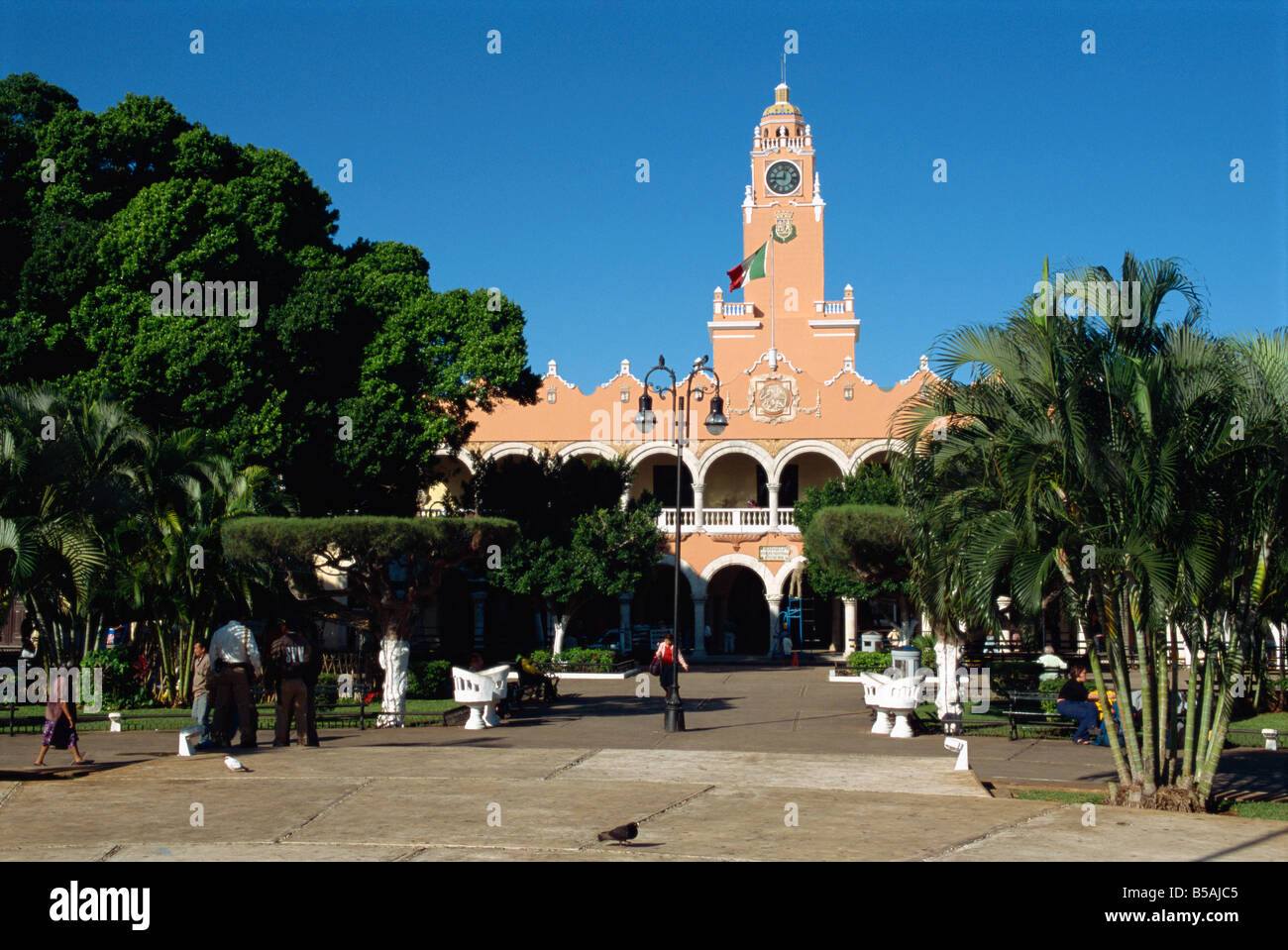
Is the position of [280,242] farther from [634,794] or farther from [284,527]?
[634,794]

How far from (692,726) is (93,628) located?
37.8 ft

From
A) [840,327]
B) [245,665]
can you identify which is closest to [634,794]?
[245,665]

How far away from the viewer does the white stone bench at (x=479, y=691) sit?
16.0m

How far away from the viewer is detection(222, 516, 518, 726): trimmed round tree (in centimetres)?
1658

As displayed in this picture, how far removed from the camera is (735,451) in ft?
117

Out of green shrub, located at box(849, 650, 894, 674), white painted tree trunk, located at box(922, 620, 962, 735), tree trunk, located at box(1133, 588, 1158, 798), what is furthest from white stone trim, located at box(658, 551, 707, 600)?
tree trunk, located at box(1133, 588, 1158, 798)

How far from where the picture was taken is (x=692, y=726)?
1680 cm

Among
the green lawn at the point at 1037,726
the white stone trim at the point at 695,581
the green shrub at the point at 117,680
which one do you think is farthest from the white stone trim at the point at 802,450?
the green shrub at the point at 117,680

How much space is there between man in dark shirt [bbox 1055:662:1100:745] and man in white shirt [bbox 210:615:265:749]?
10.2m

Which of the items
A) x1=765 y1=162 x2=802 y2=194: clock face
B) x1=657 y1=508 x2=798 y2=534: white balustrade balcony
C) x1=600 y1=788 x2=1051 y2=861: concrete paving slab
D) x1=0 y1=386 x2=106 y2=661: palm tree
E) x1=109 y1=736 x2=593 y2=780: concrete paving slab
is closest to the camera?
x1=600 y1=788 x2=1051 y2=861: concrete paving slab

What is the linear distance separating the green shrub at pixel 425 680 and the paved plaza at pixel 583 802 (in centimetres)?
517

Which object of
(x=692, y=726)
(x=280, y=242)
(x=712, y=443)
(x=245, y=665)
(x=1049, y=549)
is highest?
(x=280, y=242)

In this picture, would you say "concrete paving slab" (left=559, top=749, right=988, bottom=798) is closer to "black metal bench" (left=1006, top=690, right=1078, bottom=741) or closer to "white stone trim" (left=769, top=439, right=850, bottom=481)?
"black metal bench" (left=1006, top=690, right=1078, bottom=741)

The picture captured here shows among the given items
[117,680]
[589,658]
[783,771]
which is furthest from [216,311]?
[783,771]
